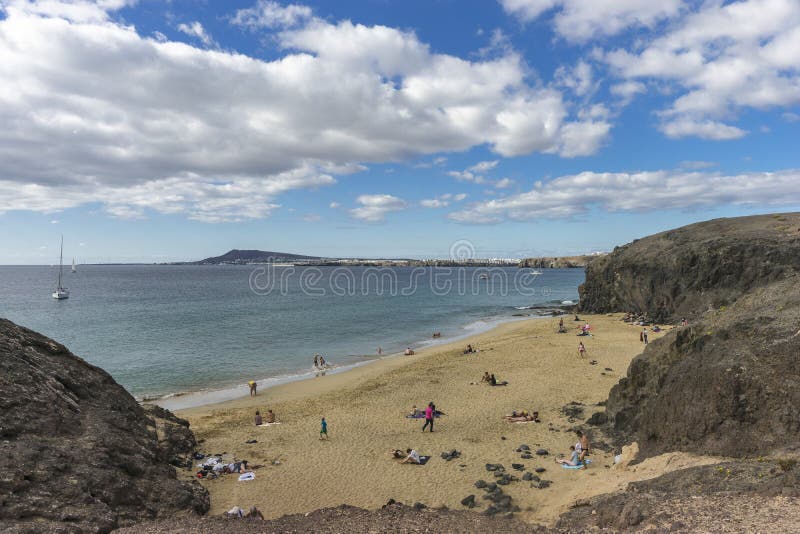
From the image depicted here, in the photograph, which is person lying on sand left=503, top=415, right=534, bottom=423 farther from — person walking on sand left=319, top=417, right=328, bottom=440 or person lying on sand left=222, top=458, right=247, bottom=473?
person lying on sand left=222, top=458, right=247, bottom=473

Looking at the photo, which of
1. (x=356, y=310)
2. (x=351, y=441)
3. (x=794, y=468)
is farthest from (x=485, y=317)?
(x=794, y=468)

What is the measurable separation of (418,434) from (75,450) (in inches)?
504

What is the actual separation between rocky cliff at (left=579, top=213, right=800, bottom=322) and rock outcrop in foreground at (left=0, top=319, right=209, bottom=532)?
46043 millimetres

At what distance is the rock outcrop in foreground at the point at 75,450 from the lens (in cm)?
957

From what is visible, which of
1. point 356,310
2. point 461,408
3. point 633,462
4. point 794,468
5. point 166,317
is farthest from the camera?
point 356,310

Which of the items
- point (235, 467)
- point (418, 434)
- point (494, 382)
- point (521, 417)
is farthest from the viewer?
point (494, 382)

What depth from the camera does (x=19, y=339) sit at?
15234mm

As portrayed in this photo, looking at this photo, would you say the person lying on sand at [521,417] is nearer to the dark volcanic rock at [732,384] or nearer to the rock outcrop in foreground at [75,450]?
the dark volcanic rock at [732,384]

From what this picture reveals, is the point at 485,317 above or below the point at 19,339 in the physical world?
below

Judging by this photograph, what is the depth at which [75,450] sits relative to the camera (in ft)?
38.6

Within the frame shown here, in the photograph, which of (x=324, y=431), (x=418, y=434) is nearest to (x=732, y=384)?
(x=418, y=434)

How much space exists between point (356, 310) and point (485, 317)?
21160 millimetres

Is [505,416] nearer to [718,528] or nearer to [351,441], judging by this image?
[351,441]

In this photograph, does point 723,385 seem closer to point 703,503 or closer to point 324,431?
point 703,503
